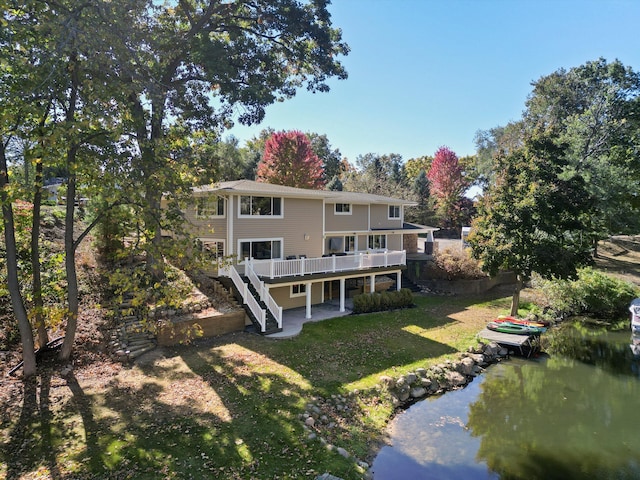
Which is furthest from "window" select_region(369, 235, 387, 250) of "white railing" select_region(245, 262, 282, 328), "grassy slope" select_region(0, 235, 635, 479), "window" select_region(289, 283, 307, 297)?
"grassy slope" select_region(0, 235, 635, 479)

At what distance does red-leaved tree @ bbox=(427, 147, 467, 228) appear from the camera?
46.5 m

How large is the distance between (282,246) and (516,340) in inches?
461

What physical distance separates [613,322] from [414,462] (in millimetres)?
19475

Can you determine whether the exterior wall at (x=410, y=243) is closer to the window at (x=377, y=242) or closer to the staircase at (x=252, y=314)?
the window at (x=377, y=242)

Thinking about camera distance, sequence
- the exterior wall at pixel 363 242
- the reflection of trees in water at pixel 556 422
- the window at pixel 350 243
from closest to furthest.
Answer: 1. the reflection of trees in water at pixel 556 422
2. the window at pixel 350 243
3. the exterior wall at pixel 363 242

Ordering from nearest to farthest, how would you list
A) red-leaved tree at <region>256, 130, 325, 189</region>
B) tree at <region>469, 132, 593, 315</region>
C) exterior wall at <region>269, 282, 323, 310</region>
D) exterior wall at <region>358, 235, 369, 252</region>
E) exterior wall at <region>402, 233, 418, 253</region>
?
tree at <region>469, 132, 593, 315</region> → exterior wall at <region>269, 282, 323, 310</region> → exterior wall at <region>358, 235, 369, 252</region> → exterior wall at <region>402, 233, 418, 253</region> → red-leaved tree at <region>256, 130, 325, 189</region>

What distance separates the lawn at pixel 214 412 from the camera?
22.7 ft

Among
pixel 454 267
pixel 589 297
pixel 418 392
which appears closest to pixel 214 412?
pixel 418 392

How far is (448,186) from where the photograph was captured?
46719mm

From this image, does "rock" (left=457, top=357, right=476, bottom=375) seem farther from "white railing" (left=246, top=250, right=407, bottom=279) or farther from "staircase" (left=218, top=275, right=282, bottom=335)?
"white railing" (left=246, top=250, right=407, bottom=279)

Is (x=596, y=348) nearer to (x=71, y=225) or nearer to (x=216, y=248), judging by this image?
(x=216, y=248)

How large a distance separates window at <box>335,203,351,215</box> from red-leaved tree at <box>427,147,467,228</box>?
2498cm

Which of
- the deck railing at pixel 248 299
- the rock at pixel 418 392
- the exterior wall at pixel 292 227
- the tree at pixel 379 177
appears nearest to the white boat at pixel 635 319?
the rock at pixel 418 392

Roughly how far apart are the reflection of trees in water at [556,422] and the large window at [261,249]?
36.4 ft
